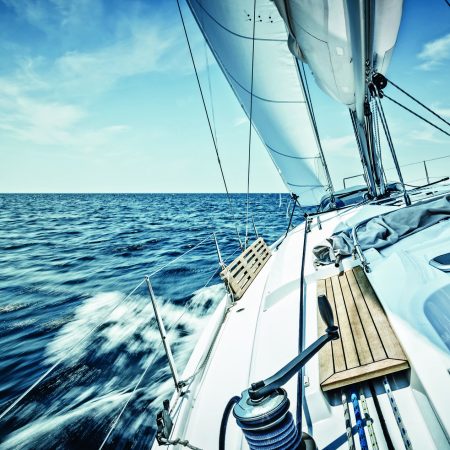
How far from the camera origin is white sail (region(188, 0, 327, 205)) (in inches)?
A: 166

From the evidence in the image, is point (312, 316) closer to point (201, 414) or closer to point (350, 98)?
point (201, 414)

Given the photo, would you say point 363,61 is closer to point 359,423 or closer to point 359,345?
point 359,345

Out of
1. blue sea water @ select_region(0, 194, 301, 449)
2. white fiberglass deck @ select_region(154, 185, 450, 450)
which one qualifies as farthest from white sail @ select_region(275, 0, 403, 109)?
blue sea water @ select_region(0, 194, 301, 449)

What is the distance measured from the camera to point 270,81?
5000mm

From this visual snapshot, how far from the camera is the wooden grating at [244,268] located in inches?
126

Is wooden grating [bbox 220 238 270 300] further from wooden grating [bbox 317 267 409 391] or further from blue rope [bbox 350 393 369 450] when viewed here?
blue rope [bbox 350 393 369 450]

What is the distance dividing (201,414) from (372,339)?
41.3 inches

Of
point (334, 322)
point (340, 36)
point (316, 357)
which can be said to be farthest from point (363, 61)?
point (316, 357)

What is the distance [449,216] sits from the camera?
2.72 meters

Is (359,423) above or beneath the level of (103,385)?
above

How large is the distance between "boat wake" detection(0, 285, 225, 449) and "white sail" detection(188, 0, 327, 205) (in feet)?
10.8

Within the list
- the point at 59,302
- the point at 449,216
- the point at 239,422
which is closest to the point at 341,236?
the point at 449,216

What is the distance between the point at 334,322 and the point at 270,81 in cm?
447

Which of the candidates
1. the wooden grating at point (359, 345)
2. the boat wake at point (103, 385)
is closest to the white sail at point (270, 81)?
the boat wake at point (103, 385)
